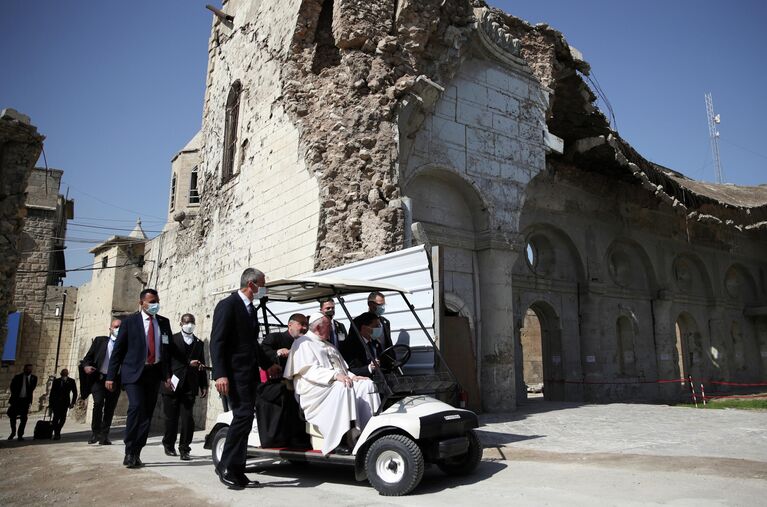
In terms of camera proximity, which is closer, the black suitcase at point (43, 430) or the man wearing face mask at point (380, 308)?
the man wearing face mask at point (380, 308)

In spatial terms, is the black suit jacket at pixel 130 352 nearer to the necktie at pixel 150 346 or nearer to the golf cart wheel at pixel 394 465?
the necktie at pixel 150 346

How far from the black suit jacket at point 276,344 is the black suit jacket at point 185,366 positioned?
1.78 meters

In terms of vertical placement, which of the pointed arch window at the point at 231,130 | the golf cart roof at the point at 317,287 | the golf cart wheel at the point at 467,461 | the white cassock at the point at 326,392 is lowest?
the golf cart wheel at the point at 467,461

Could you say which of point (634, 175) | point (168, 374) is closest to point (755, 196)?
point (634, 175)

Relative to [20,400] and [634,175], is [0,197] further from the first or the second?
[634,175]

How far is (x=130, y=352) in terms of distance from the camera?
20.8ft

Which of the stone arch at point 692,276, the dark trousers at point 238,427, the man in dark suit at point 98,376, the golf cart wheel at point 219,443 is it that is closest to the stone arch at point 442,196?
the man in dark suit at point 98,376

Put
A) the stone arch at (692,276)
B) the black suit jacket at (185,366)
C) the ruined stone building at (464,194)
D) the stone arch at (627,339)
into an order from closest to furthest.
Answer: the black suit jacket at (185,366), the ruined stone building at (464,194), the stone arch at (627,339), the stone arch at (692,276)

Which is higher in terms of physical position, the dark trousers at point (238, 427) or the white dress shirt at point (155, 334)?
the white dress shirt at point (155, 334)

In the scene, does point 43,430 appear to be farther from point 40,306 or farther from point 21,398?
point 40,306

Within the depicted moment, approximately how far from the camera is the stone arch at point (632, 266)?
67.6ft

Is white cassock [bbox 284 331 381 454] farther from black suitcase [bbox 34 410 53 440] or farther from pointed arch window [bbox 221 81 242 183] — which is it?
pointed arch window [bbox 221 81 242 183]

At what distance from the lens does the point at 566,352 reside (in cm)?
1783

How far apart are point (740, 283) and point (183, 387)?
25.8 m
